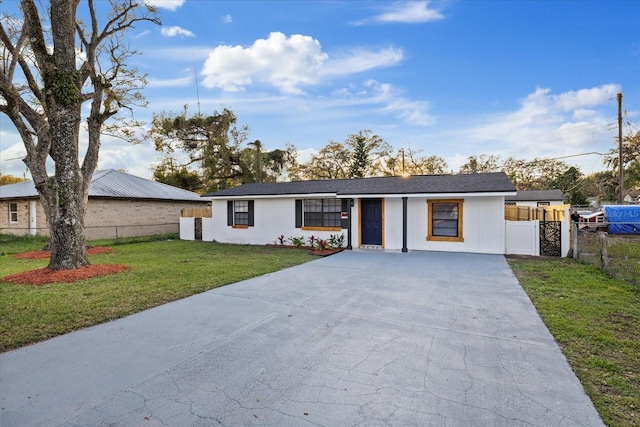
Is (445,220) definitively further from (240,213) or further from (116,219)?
(116,219)

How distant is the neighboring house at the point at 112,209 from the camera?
1636 cm

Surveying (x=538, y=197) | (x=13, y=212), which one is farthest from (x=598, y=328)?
(x=538, y=197)

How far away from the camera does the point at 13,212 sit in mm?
17875

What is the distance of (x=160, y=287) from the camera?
21.0ft

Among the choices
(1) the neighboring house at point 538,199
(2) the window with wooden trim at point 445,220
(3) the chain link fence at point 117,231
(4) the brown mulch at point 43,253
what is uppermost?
(1) the neighboring house at point 538,199

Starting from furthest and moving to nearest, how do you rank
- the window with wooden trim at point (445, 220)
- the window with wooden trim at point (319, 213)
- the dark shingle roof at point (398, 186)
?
1. the window with wooden trim at point (319, 213)
2. the window with wooden trim at point (445, 220)
3. the dark shingle roof at point (398, 186)

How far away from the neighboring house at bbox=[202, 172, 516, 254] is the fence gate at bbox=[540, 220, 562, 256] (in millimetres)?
1181

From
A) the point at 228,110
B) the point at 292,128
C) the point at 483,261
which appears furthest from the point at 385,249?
the point at 228,110

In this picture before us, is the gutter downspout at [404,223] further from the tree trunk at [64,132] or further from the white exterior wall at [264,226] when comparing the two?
the tree trunk at [64,132]

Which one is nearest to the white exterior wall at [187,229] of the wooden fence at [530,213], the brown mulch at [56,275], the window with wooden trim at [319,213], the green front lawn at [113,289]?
the green front lawn at [113,289]

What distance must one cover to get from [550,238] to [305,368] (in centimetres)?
1043

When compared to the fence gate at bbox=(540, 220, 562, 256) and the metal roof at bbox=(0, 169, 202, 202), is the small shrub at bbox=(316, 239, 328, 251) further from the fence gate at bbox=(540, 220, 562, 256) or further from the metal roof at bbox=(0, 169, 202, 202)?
the metal roof at bbox=(0, 169, 202, 202)

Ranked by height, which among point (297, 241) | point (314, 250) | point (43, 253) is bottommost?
point (314, 250)

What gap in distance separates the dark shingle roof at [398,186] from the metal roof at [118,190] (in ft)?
20.0
